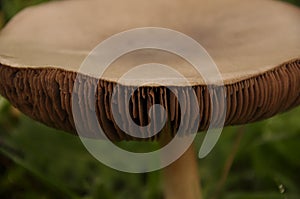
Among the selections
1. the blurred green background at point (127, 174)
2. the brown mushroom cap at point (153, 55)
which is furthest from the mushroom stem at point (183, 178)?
the blurred green background at point (127, 174)

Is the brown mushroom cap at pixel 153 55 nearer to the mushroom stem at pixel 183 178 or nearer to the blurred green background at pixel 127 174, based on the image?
the mushroom stem at pixel 183 178

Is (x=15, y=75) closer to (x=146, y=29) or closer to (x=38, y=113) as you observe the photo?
(x=38, y=113)

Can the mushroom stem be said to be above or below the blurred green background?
above

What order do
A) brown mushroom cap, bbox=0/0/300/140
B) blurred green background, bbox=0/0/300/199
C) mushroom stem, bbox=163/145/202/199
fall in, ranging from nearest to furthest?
brown mushroom cap, bbox=0/0/300/140
mushroom stem, bbox=163/145/202/199
blurred green background, bbox=0/0/300/199

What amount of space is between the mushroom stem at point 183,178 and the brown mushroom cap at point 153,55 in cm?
23

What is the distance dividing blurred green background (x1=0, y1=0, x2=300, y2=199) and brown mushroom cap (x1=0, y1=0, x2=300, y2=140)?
45 centimetres

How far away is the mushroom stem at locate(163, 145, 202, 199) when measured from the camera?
1.47 meters

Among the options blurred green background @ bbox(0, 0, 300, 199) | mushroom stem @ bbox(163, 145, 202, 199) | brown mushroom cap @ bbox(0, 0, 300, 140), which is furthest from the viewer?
blurred green background @ bbox(0, 0, 300, 199)

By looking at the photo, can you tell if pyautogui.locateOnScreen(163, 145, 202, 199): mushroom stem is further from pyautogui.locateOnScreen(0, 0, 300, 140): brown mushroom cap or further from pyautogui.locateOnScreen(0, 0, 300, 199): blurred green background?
pyautogui.locateOnScreen(0, 0, 300, 199): blurred green background

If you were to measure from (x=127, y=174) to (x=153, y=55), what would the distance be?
617mm

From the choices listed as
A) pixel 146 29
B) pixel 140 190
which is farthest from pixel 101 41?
pixel 140 190

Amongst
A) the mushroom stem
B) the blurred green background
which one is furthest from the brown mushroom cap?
the blurred green background

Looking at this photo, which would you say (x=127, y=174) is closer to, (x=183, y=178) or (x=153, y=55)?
(x=183, y=178)

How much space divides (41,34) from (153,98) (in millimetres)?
454
